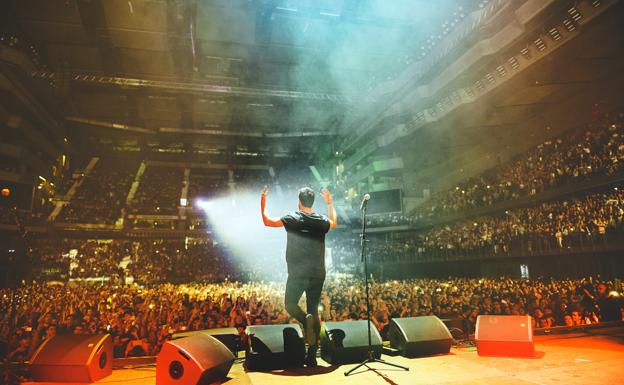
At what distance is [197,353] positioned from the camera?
253cm

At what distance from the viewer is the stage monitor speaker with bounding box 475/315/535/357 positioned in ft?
10.7

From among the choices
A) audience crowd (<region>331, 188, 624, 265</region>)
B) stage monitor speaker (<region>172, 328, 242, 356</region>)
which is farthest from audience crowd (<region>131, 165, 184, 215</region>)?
stage monitor speaker (<region>172, 328, 242, 356</region>)

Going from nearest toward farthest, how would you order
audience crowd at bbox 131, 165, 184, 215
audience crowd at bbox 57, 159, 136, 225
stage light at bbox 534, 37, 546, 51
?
stage light at bbox 534, 37, 546, 51, audience crowd at bbox 57, 159, 136, 225, audience crowd at bbox 131, 165, 184, 215

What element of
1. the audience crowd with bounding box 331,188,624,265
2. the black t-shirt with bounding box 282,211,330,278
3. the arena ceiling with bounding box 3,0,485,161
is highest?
the arena ceiling with bounding box 3,0,485,161

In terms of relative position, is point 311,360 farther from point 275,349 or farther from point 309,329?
point 309,329

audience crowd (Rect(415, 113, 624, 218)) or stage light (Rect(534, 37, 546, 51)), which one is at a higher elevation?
stage light (Rect(534, 37, 546, 51))

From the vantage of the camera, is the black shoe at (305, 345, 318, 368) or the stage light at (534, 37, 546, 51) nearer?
the black shoe at (305, 345, 318, 368)

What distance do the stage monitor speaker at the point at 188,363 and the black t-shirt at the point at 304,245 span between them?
84 centimetres

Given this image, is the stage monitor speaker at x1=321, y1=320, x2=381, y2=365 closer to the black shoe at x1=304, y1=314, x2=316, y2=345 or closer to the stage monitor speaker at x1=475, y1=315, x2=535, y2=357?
the black shoe at x1=304, y1=314, x2=316, y2=345

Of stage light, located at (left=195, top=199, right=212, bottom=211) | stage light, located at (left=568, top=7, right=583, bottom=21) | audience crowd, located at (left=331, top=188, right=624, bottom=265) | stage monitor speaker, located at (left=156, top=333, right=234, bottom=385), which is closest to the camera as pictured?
stage monitor speaker, located at (left=156, top=333, right=234, bottom=385)

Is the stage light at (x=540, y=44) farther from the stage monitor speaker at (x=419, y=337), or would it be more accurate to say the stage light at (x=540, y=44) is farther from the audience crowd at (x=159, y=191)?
the audience crowd at (x=159, y=191)

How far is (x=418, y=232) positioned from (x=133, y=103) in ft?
47.7

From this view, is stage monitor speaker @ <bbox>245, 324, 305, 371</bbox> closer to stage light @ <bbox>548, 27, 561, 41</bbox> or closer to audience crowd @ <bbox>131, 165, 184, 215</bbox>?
stage light @ <bbox>548, 27, 561, 41</bbox>

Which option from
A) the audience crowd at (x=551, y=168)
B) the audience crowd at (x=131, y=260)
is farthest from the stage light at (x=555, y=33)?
the audience crowd at (x=131, y=260)
